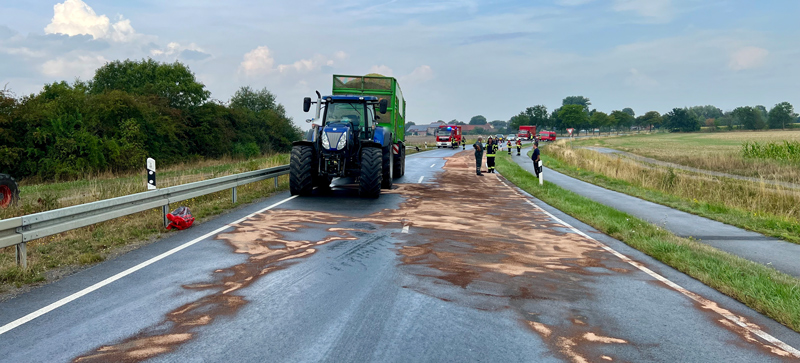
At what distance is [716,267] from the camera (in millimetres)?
7551

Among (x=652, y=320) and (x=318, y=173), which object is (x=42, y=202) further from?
(x=652, y=320)

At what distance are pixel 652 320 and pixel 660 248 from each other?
157 inches

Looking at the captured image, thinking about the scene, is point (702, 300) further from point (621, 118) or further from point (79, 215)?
point (621, 118)

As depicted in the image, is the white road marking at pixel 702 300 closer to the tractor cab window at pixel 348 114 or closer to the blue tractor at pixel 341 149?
the blue tractor at pixel 341 149

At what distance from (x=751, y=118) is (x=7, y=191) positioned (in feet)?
605

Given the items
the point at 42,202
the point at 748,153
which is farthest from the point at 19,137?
the point at 748,153

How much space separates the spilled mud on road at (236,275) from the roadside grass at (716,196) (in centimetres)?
926

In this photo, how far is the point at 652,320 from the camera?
208 inches

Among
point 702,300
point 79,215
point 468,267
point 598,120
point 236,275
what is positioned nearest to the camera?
point 702,300

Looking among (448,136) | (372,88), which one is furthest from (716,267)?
(448,136)

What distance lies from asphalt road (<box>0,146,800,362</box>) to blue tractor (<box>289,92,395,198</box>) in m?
5.07

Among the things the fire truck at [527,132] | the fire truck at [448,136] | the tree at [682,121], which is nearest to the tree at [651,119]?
the tree at [682,121]

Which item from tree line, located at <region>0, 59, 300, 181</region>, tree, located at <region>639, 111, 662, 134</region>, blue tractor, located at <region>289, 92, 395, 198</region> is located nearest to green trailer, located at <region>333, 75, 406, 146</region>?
blue tractor, located at <region>289, 92, 395, 198</region>

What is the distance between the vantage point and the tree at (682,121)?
163750mm
